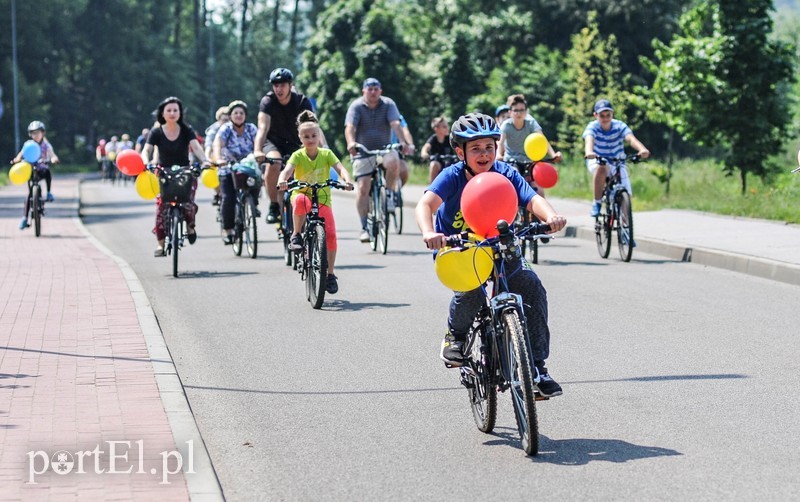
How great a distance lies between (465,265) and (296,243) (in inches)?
237

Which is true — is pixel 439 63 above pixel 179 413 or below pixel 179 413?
above

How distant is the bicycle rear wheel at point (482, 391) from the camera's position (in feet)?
20.5

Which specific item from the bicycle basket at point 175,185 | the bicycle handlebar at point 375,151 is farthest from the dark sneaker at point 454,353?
the bicycle handlebar at point 375,151

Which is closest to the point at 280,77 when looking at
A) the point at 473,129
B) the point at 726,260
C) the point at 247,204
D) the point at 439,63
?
the point at 247,204

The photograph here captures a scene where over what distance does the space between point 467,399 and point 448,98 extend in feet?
127

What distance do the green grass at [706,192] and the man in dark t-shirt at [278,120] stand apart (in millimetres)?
7306

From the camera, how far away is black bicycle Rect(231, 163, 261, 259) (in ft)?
51.7

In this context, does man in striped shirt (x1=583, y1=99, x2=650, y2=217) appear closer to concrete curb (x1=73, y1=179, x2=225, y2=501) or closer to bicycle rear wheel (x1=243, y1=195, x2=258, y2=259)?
bicycle rear wheel (x1=243, y1=195, x2=258, y2=259)

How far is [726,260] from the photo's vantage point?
14.4 m

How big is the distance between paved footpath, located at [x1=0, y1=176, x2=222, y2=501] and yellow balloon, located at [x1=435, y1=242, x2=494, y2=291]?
4.30 ft

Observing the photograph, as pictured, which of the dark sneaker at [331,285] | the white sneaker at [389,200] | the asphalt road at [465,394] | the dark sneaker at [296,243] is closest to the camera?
the asphalt road at [465,394]

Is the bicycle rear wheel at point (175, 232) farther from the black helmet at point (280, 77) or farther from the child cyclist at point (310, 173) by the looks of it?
the child cyclist at point (310, 173)

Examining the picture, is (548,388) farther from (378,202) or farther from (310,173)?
(378,202)

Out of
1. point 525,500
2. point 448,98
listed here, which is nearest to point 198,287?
point 525,500
